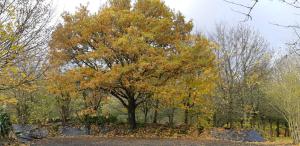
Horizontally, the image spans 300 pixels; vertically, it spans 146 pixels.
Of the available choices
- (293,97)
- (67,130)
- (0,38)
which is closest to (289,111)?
(293,97)

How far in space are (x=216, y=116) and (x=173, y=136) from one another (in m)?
8.47

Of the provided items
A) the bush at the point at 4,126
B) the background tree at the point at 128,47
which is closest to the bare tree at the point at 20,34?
the bush at the point at 4,126

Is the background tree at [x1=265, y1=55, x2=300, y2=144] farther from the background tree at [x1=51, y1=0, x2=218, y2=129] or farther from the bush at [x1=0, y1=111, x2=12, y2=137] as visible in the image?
the bush at [x1=0, y1=111, x2=12, y2=137]

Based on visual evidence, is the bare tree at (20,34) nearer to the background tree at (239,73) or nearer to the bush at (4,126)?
the bush at (4,126)

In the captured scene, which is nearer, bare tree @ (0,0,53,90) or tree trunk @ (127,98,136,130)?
bare tree @ (0,0,53,90)

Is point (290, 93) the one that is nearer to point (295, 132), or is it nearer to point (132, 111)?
point (295, 132)

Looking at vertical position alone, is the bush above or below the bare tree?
below

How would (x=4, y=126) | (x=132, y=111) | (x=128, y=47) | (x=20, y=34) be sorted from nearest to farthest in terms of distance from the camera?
Result: (x=20, y=34)
(x=4, y=126)
(x=128, y=47)
(x=132, y=111)

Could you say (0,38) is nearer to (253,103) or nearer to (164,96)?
(164,96)

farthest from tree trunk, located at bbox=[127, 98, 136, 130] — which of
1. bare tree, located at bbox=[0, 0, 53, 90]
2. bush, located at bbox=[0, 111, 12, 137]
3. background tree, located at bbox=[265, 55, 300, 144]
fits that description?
bare tree, located at bbox=[0, 0, 53, 90]

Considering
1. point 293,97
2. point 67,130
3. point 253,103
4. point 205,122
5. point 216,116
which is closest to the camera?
point 293,97

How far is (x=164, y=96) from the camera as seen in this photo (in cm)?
2614

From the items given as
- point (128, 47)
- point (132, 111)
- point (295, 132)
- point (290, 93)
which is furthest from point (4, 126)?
point (295, 132)

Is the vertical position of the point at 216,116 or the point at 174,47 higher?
the point at 174,47
